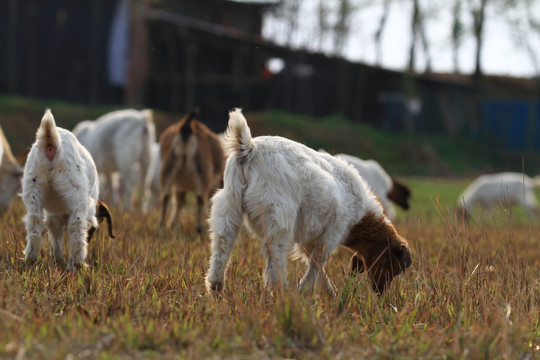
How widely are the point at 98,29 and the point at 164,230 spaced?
70.6 feet

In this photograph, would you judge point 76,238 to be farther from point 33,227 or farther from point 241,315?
point 241,315

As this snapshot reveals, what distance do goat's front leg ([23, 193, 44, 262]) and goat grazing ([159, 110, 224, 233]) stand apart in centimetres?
340

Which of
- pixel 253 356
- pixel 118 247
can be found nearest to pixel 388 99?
pixel 118 247

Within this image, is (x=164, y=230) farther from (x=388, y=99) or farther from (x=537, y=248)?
(x=388, y=99)

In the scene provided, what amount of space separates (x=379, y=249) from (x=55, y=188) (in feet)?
8.61

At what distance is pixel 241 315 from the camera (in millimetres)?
4031

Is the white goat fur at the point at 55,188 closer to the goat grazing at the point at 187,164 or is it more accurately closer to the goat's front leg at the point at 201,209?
the goat grazing at the point at 187,164

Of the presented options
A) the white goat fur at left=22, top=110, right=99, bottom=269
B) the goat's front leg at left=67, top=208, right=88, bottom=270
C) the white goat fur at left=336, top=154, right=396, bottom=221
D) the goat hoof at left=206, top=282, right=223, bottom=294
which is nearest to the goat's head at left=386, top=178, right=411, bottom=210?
the white goat fur at left=336, top=154, right=396, bottom=221

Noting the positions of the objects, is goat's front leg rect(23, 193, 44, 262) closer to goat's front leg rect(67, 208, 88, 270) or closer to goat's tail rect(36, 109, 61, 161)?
goat's front leg rect(67, 208, 88, 270)

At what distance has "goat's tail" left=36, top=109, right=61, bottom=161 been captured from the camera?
5.27 meters

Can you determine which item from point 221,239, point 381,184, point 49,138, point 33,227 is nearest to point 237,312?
point 221,239

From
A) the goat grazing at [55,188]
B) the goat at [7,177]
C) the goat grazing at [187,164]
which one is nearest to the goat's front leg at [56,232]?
the goat grazing at [55,188]

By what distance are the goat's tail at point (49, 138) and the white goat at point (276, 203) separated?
1.40 metres

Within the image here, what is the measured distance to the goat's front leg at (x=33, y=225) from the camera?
5.29 metres
